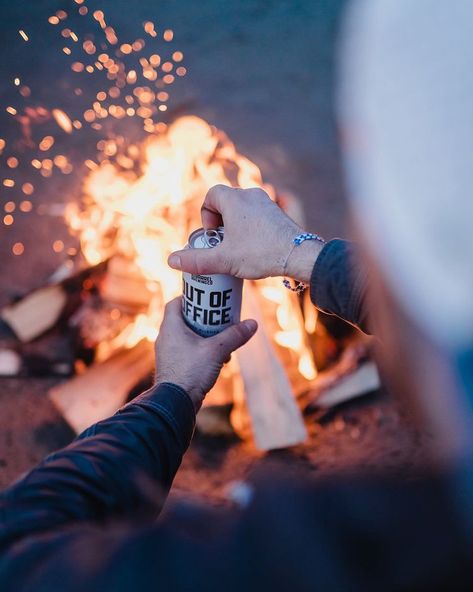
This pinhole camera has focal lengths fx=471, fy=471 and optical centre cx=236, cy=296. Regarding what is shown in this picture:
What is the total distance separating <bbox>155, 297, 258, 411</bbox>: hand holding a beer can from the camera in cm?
157

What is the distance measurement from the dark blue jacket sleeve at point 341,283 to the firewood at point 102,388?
143 centimetres

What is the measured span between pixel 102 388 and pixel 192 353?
1238 millimetres

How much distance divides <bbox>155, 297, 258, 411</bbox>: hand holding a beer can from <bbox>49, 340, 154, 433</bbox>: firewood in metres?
1.05

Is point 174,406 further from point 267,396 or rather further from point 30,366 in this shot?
point 30,366

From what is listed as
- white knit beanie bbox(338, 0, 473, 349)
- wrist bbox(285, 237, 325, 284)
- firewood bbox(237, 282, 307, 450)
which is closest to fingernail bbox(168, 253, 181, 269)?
wrist bbox(285, 237, 325, 284)

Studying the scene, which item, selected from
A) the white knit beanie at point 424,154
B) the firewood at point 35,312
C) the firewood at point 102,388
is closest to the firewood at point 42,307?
the firewood at point 35,312

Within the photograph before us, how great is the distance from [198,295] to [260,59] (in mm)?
4485

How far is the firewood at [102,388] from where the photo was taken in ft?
8.43

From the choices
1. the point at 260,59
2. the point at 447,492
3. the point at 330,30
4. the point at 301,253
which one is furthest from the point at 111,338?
the point at 330,30

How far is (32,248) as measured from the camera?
3.52 meters

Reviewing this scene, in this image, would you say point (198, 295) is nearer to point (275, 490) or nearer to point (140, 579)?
point (275, 490)

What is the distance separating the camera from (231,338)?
5.48 ft

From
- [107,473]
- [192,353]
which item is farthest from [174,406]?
[107,473]

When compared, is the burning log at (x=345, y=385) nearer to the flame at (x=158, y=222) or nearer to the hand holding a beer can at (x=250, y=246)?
the flame at (x=158, y=222)
